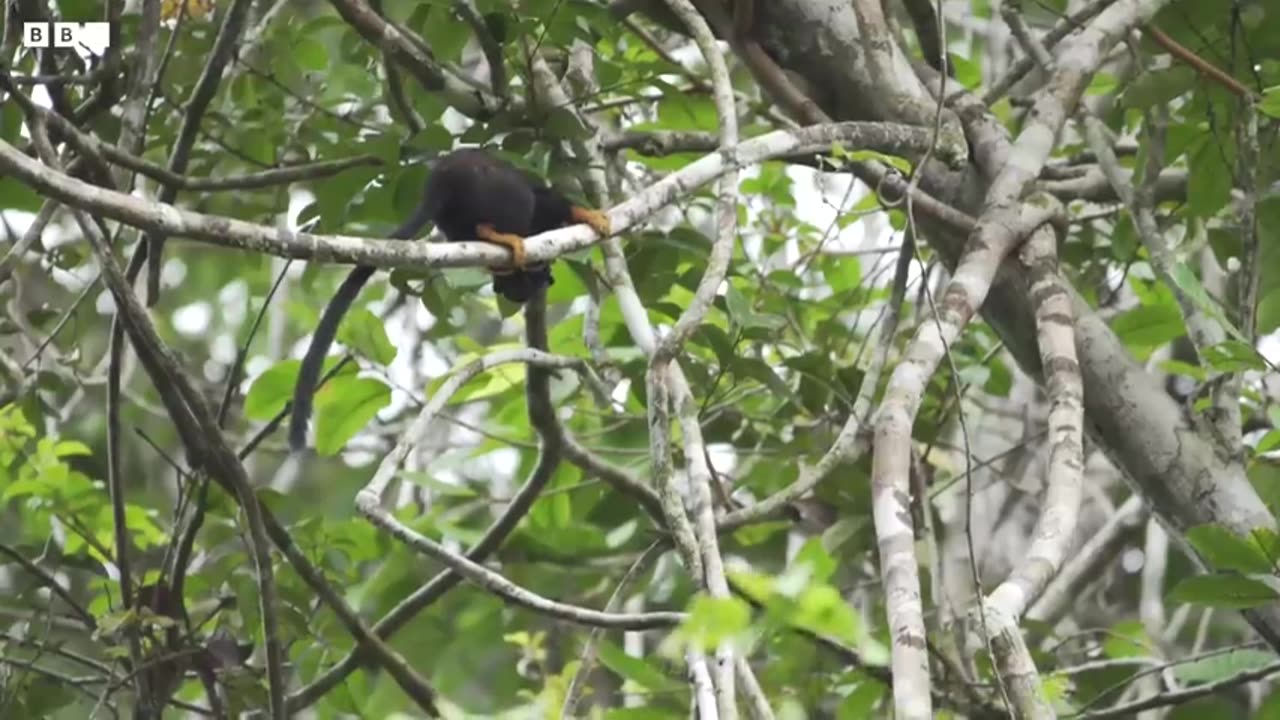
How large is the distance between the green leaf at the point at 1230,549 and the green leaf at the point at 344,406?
1552mm

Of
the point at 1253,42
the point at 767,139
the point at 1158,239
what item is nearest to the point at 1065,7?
the point at 1253,42

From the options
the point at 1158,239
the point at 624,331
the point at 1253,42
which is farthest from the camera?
the point at 624,331

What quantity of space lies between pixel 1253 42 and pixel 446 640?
6.13 feet

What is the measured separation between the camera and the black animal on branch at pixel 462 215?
2.30 metres

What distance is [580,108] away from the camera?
8.47ft

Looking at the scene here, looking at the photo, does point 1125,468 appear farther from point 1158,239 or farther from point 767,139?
point 767,139

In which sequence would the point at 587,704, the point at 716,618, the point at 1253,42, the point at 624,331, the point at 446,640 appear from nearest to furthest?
the point at 716,618 < the point at 1253,42 < the point at 624,331 < the point at 446,640 < the point at 587,704

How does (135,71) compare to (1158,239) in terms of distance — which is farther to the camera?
(135,71)

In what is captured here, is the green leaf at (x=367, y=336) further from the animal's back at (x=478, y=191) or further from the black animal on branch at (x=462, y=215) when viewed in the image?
the animal's back at (x=478, y=191)

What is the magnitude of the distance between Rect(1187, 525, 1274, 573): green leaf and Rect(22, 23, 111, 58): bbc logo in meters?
1.82

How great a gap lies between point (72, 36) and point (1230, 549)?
6.43 ft

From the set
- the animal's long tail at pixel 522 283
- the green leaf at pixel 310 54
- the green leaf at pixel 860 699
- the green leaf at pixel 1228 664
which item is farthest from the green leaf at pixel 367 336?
the green leaf at pixel 1228 664

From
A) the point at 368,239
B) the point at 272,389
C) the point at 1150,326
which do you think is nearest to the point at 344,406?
the point at 272,389

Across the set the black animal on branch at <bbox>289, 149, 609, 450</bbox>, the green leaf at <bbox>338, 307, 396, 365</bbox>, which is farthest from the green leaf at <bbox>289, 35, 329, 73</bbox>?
the black animal on branch at <bbox>289, 149, 609, 450</bbox>
